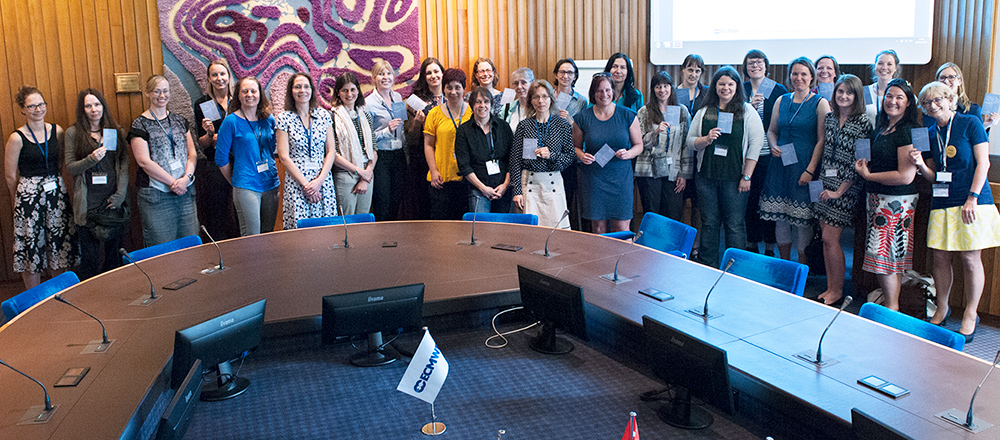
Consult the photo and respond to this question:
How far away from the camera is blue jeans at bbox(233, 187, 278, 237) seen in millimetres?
5316

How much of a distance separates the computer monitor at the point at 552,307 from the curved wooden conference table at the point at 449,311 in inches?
7.7

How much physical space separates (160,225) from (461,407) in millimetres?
3649

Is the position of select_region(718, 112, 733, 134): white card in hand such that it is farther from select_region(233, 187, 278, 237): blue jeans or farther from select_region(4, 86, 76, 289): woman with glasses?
select_region(4, 86, 76, 289): woman with glasses

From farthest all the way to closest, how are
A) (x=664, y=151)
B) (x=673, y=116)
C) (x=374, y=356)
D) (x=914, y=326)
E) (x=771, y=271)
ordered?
(x=664, y=151), (x=673, y=116), (x=771, y=271), (x=374, y=356), (x=914, y=326)

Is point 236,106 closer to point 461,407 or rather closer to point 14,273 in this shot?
point 14,273

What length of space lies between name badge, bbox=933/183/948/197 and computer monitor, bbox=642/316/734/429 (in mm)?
2804

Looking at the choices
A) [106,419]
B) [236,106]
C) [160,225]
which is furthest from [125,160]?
[106,419]

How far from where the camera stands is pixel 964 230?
4.42 metres

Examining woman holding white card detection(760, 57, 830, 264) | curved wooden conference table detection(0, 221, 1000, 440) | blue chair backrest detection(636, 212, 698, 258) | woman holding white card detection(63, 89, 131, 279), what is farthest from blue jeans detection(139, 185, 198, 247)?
woman holding white card detection(760, 57, 830, 264)

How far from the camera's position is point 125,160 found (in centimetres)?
547

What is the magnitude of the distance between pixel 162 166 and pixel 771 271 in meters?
4.15

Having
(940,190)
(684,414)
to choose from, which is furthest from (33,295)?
(940,190)

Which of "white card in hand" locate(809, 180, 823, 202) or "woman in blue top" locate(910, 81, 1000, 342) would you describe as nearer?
"woman in blue top" locate(910, 81, 1000, 342)

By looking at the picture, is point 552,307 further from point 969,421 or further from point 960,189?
point 960,189
